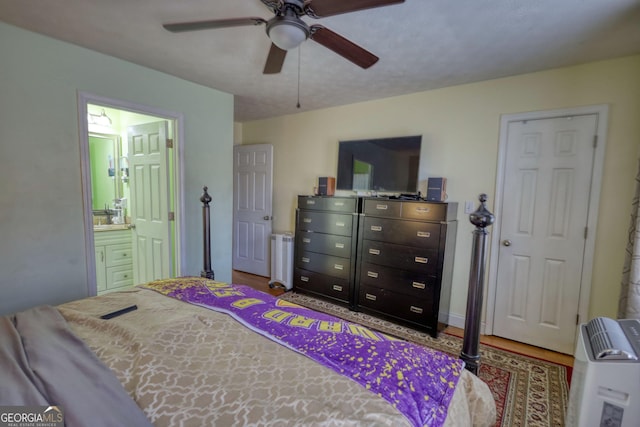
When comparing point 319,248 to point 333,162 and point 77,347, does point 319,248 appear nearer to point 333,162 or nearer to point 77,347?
point 333,162

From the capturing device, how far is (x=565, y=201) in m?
2.38

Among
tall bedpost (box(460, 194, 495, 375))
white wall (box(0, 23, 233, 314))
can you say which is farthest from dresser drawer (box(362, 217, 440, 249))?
white wall (box(0, 23, 233, 314))

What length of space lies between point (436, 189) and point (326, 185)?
4.23 feet

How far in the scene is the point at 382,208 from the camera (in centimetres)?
287

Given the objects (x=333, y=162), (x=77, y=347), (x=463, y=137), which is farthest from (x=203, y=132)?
(x=463, y=137)

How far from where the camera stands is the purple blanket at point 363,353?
0.93 metres

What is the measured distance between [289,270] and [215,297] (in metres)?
2.18

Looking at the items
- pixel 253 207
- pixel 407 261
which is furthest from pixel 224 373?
pixel 253 207

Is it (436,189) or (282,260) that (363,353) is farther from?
(282,260)

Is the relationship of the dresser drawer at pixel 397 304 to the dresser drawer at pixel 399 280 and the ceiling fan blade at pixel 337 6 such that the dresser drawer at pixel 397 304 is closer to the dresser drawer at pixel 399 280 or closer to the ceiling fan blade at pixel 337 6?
the dresser drawer at pixel 399 280

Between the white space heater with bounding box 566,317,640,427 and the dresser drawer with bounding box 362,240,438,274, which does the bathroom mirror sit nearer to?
the dresser drawer with bounding box 362,240,438,274

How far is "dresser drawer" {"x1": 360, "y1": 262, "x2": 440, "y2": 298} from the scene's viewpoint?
8.61ft

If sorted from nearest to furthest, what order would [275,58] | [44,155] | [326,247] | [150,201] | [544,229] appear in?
1. [275,58]
2. [44,155]
3. [544,229]
4. [150,201]
5. [326,247]

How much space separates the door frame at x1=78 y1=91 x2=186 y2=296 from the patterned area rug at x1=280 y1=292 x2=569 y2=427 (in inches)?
82.7
